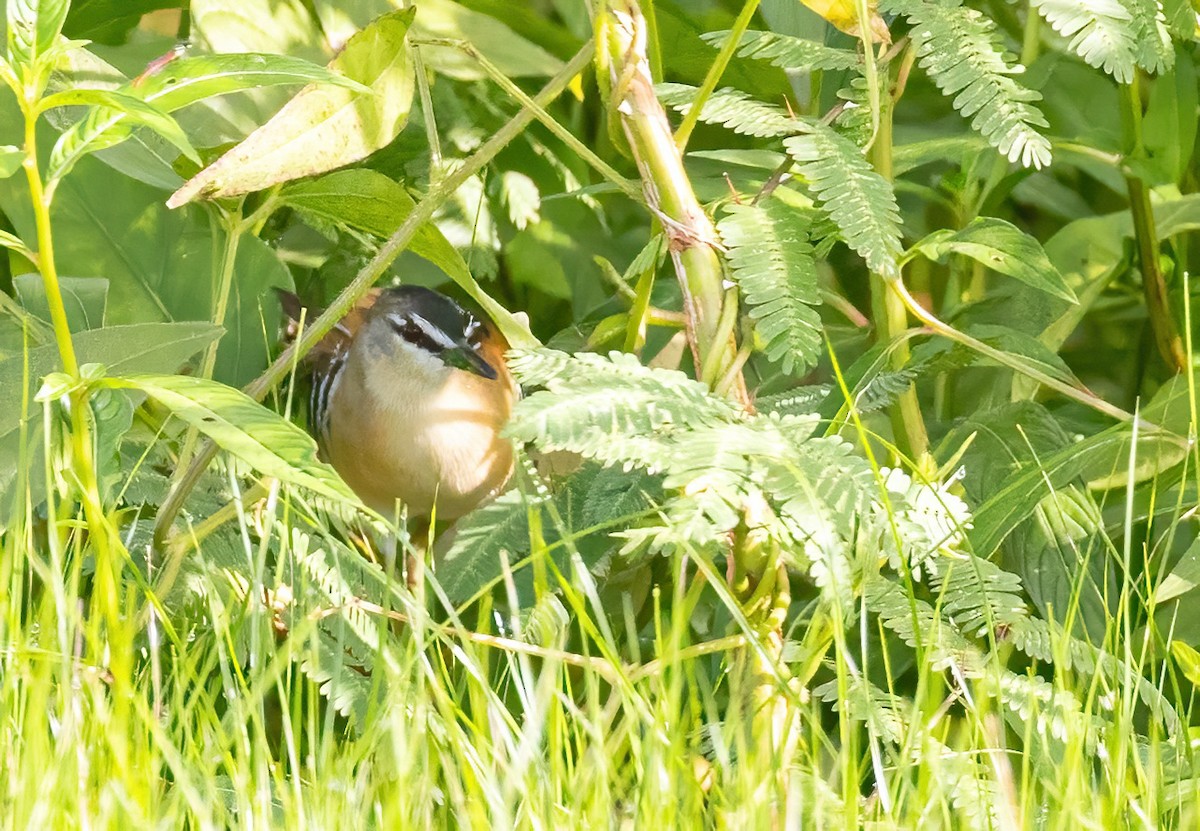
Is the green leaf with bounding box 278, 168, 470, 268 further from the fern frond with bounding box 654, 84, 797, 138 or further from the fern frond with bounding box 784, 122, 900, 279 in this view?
the fern frond with bounding box 784, 122, 900, 279

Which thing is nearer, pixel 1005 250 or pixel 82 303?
pixel 1005 250

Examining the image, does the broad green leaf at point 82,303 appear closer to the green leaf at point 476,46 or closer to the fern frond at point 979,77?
the green leaf at point 476,46

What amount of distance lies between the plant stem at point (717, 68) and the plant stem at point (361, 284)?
0.42 ft

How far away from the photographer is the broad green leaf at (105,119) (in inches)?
40.7

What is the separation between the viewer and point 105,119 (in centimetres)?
116

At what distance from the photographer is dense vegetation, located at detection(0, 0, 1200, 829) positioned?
1191 mm

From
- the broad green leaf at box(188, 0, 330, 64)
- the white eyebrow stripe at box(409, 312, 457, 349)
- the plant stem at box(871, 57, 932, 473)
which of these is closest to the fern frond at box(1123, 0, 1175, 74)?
the plant stem at box(871, 57, 932, 473)

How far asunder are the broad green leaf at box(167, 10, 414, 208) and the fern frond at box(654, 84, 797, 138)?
273mm

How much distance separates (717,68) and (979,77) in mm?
260

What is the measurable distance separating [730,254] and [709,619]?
0.67 meters

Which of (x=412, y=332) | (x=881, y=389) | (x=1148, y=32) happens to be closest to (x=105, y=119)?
(x=881, y=389)

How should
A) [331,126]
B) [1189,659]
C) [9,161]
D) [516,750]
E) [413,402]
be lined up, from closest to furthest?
[9,161] < [516,750] < [1189,659] < [331,126] < [413,402]

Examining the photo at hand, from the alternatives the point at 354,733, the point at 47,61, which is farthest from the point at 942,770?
the point at 47,61

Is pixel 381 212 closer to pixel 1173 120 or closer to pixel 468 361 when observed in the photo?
pixel 468 361
